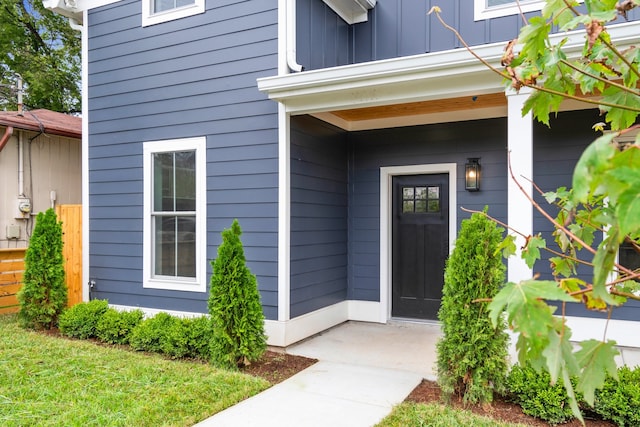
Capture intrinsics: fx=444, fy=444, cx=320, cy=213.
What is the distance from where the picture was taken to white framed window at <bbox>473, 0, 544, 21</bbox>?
4.75 meters

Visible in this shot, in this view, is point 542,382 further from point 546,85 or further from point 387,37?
point 387,37

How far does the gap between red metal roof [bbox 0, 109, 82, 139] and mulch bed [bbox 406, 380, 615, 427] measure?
7181mm

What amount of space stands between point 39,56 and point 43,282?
11270 millimetres

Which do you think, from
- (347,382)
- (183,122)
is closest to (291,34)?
(183,122)

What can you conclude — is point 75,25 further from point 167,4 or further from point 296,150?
point 296,150

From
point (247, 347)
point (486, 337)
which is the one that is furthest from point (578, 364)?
point (247, 347)

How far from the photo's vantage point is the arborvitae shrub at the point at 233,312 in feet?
12.7

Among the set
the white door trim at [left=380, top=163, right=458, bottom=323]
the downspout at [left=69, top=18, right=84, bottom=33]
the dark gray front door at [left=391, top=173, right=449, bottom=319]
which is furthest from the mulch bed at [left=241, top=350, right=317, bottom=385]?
the downspout at [left=69, top=18, right=84, bottom=33]

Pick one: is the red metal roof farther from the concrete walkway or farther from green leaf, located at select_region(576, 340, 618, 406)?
green leaf, located at select_region(576, 340, 618, 406)

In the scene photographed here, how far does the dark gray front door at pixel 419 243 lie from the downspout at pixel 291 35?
2054 millimetres

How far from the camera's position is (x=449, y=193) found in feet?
17.8

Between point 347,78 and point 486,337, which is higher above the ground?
point 347,78

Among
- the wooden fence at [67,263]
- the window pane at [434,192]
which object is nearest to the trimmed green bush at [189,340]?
the wooden fence at [67,263]

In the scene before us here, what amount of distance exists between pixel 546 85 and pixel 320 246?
13.2 feet
